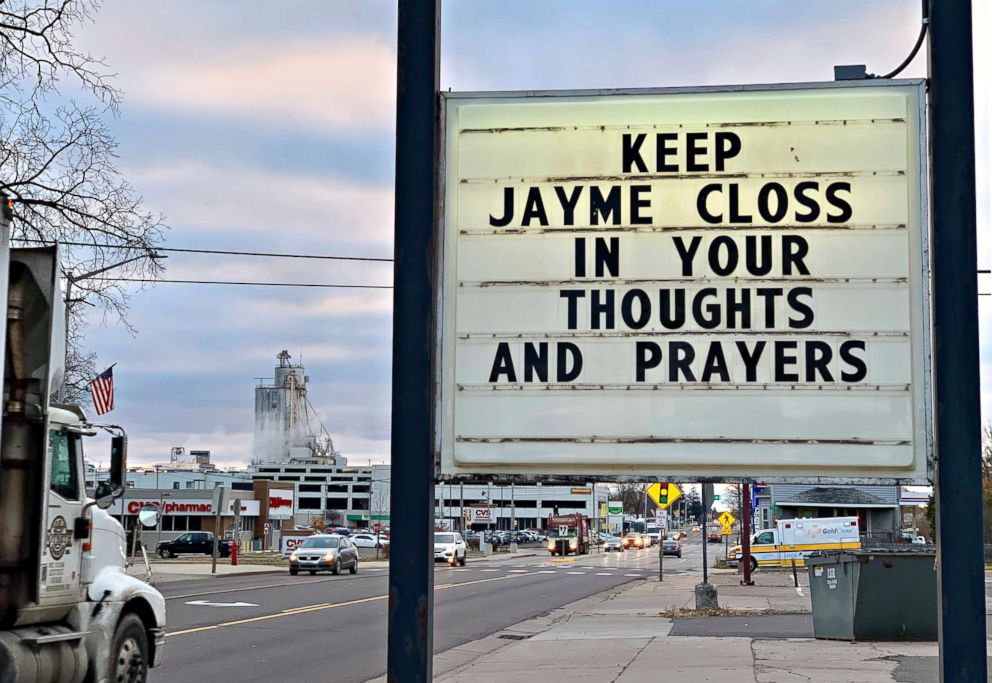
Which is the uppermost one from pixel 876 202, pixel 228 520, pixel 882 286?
pixel 876 202

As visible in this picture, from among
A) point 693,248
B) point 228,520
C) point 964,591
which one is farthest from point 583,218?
point 228,520

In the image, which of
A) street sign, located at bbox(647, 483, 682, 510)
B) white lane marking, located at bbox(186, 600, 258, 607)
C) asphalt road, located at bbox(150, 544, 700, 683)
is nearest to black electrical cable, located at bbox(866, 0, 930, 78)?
asphalt road, located at bbox(150, 544, 700, 683)

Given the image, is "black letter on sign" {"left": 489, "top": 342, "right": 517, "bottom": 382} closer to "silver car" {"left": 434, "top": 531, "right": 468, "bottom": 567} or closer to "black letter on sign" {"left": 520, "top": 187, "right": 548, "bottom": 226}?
"black letter on sign" {"left": 520, "top": 187, "right": 548, "bottom": 226}

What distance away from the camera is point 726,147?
5.24 m

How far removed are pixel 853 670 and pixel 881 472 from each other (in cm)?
951

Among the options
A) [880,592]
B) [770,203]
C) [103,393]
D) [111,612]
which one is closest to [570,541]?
[103,393]

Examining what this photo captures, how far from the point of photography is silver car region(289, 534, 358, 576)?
143ft

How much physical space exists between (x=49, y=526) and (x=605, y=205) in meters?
6.50

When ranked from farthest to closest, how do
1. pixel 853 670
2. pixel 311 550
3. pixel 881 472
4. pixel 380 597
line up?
pixel 311 550 < pixel 380 597 < pixel 853 670 < pixel 881 472

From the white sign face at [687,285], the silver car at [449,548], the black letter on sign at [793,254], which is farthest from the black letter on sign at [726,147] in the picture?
the silver car at [449,548]

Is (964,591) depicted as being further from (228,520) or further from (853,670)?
(228,520)

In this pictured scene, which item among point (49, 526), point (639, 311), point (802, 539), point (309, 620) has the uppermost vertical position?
point (639, 311)

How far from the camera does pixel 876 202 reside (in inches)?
202

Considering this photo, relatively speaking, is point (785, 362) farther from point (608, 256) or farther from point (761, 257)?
point (608, 256)
